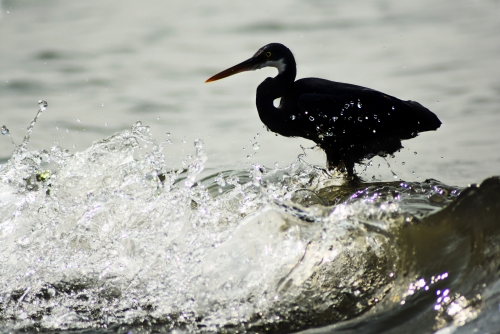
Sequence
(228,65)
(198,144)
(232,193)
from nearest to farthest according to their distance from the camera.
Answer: (198,144) < (232,193) < (228,65)

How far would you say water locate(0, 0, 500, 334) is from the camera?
263 centimetres

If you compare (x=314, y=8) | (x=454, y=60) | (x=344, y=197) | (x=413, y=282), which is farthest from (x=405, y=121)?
(x=314, y=8)

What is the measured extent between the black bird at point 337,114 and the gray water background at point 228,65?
617mm

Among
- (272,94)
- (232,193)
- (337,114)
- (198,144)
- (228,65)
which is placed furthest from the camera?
(228,65)

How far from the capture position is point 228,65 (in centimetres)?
765

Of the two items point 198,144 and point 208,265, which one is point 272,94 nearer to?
point 198,144

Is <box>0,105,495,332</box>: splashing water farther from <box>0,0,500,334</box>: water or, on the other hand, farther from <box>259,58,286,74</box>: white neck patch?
<box>259,58,286,74</box>: white neck patch

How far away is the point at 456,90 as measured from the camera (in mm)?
6672

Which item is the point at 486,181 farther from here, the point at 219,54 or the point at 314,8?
the point at 314,8

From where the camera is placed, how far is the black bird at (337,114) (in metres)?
4.19

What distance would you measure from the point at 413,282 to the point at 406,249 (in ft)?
0.73

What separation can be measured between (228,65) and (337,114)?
3.74m

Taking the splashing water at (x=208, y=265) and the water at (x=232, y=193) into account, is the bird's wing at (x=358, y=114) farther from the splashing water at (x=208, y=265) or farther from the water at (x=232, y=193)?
the splashing water at (x=208, y=265)

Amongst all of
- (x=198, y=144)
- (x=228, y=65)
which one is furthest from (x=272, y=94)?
(x=228, y=65)
